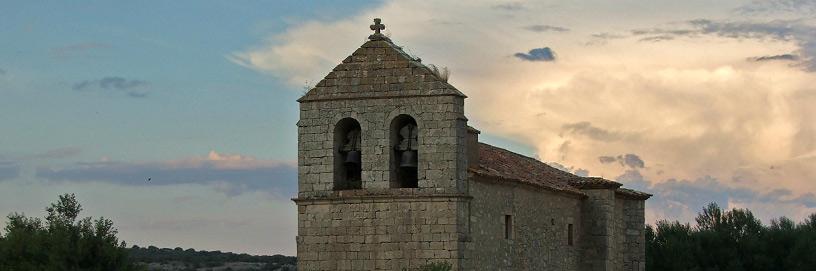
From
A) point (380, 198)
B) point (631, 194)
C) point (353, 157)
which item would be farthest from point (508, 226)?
point (631, 194)

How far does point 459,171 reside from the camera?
29.4m

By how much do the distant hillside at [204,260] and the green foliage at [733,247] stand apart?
23.8 m

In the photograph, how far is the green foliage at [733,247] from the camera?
52.3 m

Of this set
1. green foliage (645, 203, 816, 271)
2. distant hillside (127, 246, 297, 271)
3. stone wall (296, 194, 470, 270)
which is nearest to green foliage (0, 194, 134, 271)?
stone wall (296, 194, 470, 270)

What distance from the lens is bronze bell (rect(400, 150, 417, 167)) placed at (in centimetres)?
2989

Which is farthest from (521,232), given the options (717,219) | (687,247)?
(717,219)

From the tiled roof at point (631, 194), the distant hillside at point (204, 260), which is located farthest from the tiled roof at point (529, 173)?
the distant hillside at point (204, 260)

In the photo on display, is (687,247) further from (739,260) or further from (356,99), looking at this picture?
(356,99)

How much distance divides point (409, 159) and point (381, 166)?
0.56 meters

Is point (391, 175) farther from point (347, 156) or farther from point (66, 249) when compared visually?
point (66, 249)

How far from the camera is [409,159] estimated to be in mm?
29938

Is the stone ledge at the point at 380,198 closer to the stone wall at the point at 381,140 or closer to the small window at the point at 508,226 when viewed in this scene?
the stone wall at the point at 381,140

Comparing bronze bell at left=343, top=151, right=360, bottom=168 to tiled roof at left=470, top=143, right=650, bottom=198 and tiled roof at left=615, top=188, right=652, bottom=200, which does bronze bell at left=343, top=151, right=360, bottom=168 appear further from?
tiled roof at left=615, top=188, right=652, bottom=200

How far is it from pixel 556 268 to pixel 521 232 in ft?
8.61
